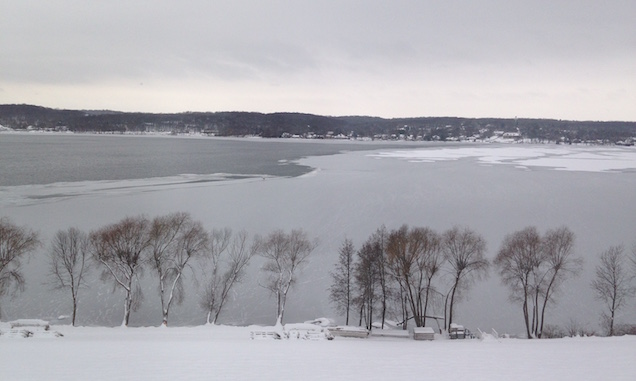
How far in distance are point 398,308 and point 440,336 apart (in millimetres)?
2623

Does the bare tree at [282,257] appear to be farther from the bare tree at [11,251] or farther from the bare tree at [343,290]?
the bare tree at [11,251]

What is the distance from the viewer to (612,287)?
1385 cm

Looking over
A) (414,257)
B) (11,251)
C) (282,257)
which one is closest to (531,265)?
(414,257)

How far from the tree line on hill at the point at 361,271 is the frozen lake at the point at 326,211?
15.0 inches

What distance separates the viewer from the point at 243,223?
19859mm

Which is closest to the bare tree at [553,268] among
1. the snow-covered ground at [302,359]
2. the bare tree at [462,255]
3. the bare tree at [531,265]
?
the bare tree at [531,265]

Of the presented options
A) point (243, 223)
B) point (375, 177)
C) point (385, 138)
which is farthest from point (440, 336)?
point (385, 138)

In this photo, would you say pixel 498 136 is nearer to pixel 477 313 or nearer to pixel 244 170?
pixel 244 170

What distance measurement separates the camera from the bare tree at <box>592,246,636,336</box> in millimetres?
12820

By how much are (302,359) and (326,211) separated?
1454 centimetres

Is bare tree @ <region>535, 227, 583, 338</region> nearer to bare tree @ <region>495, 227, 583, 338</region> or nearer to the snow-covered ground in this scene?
bare tree @ <region>495, 227, 583, 338</region>

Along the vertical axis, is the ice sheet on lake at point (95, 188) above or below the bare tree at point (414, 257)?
above

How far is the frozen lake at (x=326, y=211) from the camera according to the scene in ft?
43.9

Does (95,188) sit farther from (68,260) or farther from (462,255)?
(462,255)
